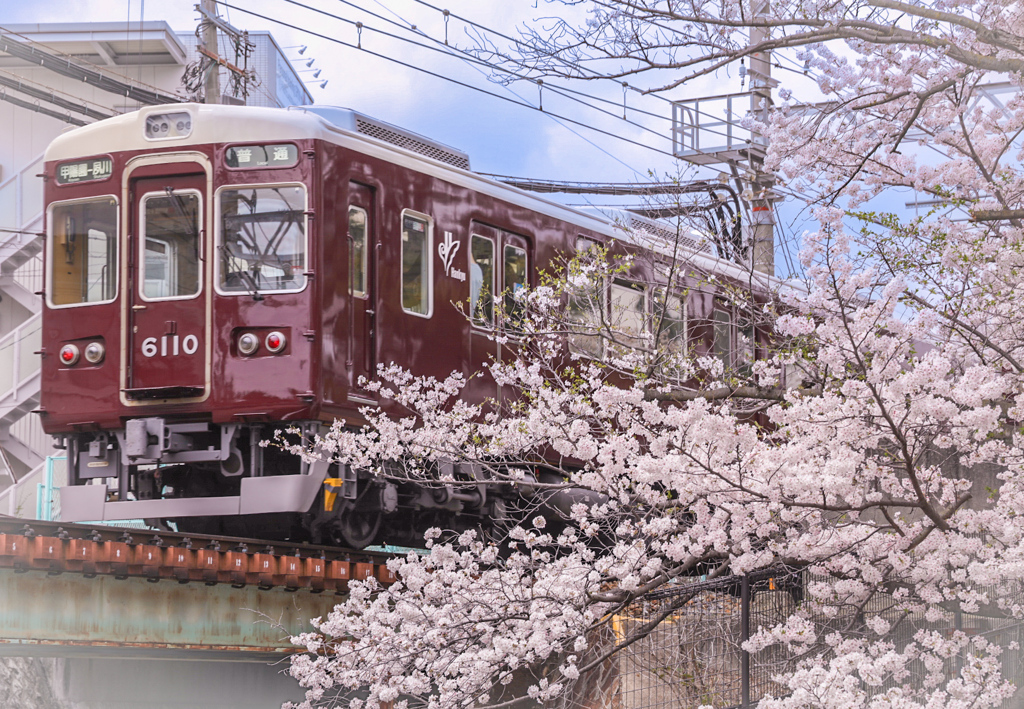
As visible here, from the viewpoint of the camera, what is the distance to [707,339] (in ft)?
38.8

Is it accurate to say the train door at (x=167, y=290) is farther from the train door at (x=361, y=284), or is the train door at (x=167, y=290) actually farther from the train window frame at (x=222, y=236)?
the train door at (x=361, y=284)

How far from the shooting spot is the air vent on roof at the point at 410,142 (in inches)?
348

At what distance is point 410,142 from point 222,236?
1741 millimetres

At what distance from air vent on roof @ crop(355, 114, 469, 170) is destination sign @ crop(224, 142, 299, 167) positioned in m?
0.66

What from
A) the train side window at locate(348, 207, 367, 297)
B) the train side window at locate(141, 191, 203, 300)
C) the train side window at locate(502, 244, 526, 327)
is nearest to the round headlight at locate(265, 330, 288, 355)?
the train side window at locate(348, 207, 367, 297)

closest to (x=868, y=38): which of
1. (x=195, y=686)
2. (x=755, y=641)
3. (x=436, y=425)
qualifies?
(x=755, y=641)

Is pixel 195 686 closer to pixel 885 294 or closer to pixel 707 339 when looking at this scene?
pixel 707 339

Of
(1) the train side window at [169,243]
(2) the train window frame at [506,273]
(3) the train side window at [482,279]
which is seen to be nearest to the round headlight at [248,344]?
(1) the train side window at [169,243]

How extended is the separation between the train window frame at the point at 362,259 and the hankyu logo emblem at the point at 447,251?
0.68 m

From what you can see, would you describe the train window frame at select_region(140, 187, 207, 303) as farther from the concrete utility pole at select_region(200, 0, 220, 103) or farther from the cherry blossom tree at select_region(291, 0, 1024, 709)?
the concrete utility pole at select_region(200, 0, 220, 103)

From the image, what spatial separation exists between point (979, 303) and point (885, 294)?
1.17 m

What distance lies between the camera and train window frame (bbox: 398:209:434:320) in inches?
342

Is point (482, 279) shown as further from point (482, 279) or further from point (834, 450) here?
point (834, 450)

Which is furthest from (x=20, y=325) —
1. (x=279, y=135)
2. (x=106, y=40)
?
(x=279, y=135)
